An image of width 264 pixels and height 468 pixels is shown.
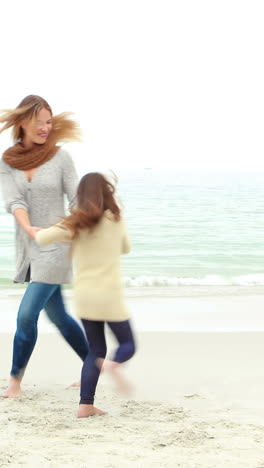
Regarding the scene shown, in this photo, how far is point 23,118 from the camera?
4.13 metres

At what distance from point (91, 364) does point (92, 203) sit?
2.67 feet

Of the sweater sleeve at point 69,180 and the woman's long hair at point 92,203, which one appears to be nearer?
the woman's long hair at point 92,203

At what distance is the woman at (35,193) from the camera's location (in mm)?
4094

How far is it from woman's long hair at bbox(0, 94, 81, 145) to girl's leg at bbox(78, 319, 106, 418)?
42.3 inches

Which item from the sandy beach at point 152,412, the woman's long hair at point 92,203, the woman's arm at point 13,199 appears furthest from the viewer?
the woman's arm at point 13,199

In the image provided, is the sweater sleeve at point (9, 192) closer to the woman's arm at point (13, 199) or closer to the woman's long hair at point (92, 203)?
the woman's arm at point (13, 199)

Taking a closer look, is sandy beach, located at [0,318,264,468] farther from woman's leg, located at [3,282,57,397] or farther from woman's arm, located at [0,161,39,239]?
woman's arm, located at [0,161,39,239]

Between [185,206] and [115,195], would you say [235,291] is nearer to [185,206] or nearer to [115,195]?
[115,195]

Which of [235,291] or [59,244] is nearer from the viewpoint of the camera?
[59,244]

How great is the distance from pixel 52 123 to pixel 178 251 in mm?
17851

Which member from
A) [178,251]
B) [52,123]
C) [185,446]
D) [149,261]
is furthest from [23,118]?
[178,251]

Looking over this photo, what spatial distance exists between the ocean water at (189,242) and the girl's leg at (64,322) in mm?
6830

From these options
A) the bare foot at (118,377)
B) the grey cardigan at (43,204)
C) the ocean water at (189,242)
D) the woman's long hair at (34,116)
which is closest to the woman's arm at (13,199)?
the grey cardigan at (43,204)

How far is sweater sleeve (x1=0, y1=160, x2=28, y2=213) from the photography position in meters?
4.10
